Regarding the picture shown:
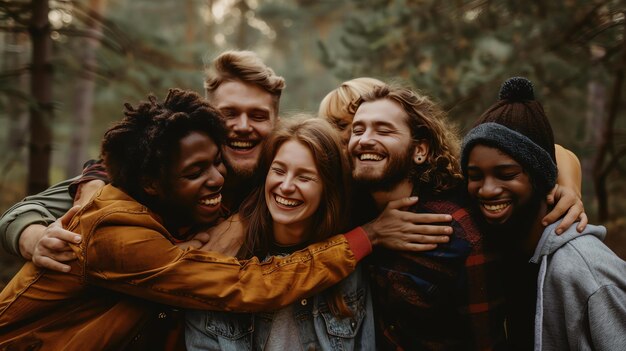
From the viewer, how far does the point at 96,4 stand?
39.0 feet

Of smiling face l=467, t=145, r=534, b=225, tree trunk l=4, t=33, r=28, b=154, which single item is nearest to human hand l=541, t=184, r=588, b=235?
smiling face l=467, t=145, r=534, b=225

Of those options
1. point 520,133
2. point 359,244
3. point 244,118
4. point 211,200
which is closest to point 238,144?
point 244,118

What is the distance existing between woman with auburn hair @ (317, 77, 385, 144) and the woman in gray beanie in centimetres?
108

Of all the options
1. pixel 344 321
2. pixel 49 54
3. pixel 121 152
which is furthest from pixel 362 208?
pixel 49 54

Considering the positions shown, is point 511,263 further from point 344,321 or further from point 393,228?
point 344,321

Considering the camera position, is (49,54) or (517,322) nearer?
(517,322)

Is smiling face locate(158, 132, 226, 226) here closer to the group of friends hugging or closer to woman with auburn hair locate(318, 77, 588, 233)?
the group of friends hugging

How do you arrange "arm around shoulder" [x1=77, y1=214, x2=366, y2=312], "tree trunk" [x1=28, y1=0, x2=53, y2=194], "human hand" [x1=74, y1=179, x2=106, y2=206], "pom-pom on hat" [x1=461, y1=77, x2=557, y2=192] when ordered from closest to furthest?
1. "arm around shoulder" [x1=77, y1=214, x2=366, y2=312]
2. "pom-pom on hat" [x1=461, y1=77, x2=557, y2=192]
3. "human hand" [x1=74, y1=179, x2=106, y2=206]
4. "tree trunk" [x1=28, y1=0, x2=53, y2=194]

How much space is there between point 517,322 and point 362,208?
1.23 metres

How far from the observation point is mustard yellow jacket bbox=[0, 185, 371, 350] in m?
2.47

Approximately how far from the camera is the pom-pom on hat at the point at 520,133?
2564 mm

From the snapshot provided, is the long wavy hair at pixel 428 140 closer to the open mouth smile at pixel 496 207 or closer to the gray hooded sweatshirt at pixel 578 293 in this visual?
the open mouth smile at pixel 496 207

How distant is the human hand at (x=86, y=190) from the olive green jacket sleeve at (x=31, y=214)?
0.64 feet

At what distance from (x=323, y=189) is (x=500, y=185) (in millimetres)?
1045
